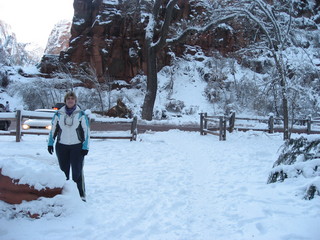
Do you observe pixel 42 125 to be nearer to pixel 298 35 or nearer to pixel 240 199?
pixel 240 199

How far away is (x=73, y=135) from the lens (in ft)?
13.7

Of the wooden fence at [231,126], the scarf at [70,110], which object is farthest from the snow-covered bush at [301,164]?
the wooden fence at [231,126]

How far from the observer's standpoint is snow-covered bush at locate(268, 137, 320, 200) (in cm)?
395

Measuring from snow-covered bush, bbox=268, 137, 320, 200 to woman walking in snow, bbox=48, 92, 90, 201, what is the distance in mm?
3326

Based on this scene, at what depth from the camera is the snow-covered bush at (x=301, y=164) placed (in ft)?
13.0

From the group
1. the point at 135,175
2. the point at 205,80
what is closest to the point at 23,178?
the point at 135,175

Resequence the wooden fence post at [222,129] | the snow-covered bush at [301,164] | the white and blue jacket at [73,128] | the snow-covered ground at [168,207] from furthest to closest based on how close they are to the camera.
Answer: the wooden fence post at [222,129]
the white and blue jacket at [73,128]
the snow-covered bush at [301,164]
the snow-covered ground at [168,207]

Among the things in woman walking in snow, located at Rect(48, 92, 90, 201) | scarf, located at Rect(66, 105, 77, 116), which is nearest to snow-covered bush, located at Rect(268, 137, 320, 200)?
woman walking in snow, located at Rect(48, 92, 90, 201)

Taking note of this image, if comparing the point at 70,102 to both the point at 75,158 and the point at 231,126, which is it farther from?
the point at 231,126

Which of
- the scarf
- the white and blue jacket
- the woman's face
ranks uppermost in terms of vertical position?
the woman's face

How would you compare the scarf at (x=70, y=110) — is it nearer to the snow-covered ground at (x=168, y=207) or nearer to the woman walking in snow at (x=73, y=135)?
the woman walking in snow at (x=73, y=135)

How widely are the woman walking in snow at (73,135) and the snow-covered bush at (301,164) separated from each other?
3326 mm

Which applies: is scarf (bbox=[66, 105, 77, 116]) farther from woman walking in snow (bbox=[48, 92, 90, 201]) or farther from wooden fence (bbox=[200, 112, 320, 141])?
wooden fence (bbox=[200, 112, 320, 141])

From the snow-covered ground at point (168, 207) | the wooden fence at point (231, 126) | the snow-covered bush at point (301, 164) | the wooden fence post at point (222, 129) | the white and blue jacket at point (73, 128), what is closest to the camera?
the snow-covered ground at point (168, 207)
